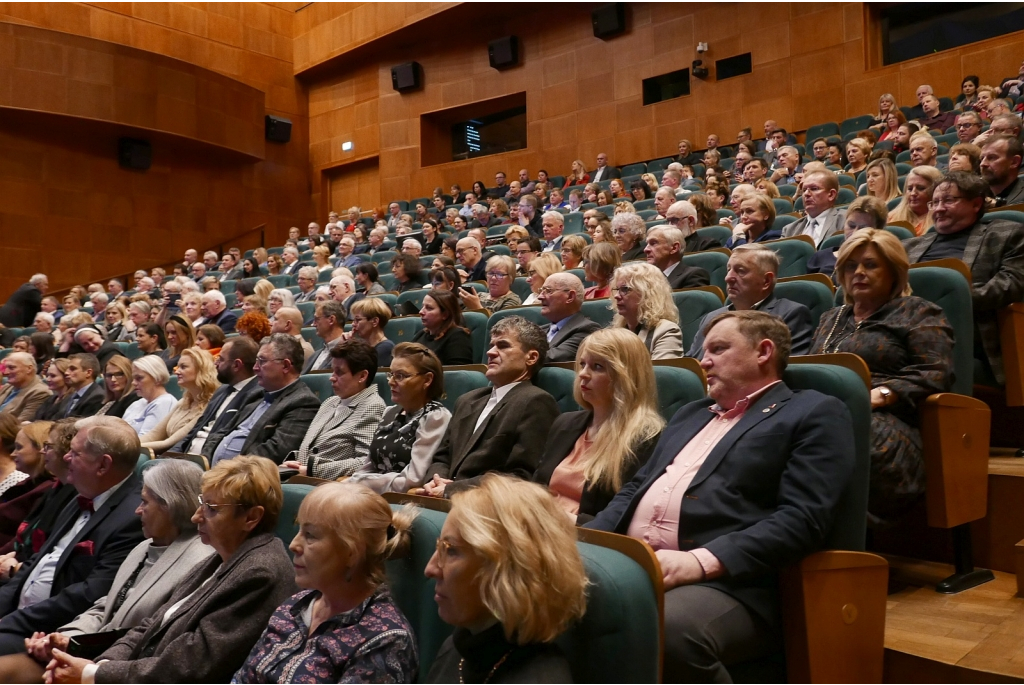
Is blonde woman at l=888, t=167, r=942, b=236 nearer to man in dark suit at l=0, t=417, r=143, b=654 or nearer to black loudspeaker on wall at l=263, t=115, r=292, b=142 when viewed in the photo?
man in dark suit at l=0, t=417, r=143, b=654

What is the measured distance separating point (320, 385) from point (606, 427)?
3.31 ft

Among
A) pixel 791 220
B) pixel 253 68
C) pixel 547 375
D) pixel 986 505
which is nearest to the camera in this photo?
pixel 986 505

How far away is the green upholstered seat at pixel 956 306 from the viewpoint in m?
1.24

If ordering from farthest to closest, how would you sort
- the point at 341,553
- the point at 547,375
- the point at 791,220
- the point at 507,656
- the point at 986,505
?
1. the point at 791,220
2. the point at 547,375
3. the point at 986,505
4. the point at 341,553
5. the point at 507,656

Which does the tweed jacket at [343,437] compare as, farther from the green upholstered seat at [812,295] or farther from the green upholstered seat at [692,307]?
the green upholstered seat at [812,295]

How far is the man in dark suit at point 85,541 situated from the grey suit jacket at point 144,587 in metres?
0.05

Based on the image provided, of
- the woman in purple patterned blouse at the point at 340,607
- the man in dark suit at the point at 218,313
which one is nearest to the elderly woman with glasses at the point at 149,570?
the woman in purple patterned blouse at the point at 340,607

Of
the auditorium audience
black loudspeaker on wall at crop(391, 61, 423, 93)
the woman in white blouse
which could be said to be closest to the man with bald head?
the woman in white blouse

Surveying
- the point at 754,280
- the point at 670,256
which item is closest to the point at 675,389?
the point at 754,280

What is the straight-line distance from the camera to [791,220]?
237 centimetres

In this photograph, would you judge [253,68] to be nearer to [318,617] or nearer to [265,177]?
[265,177]

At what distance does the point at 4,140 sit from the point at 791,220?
562 cm

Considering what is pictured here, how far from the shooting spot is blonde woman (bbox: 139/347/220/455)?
2090 millimetres

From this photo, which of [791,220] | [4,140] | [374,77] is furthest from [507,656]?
[374,77]
